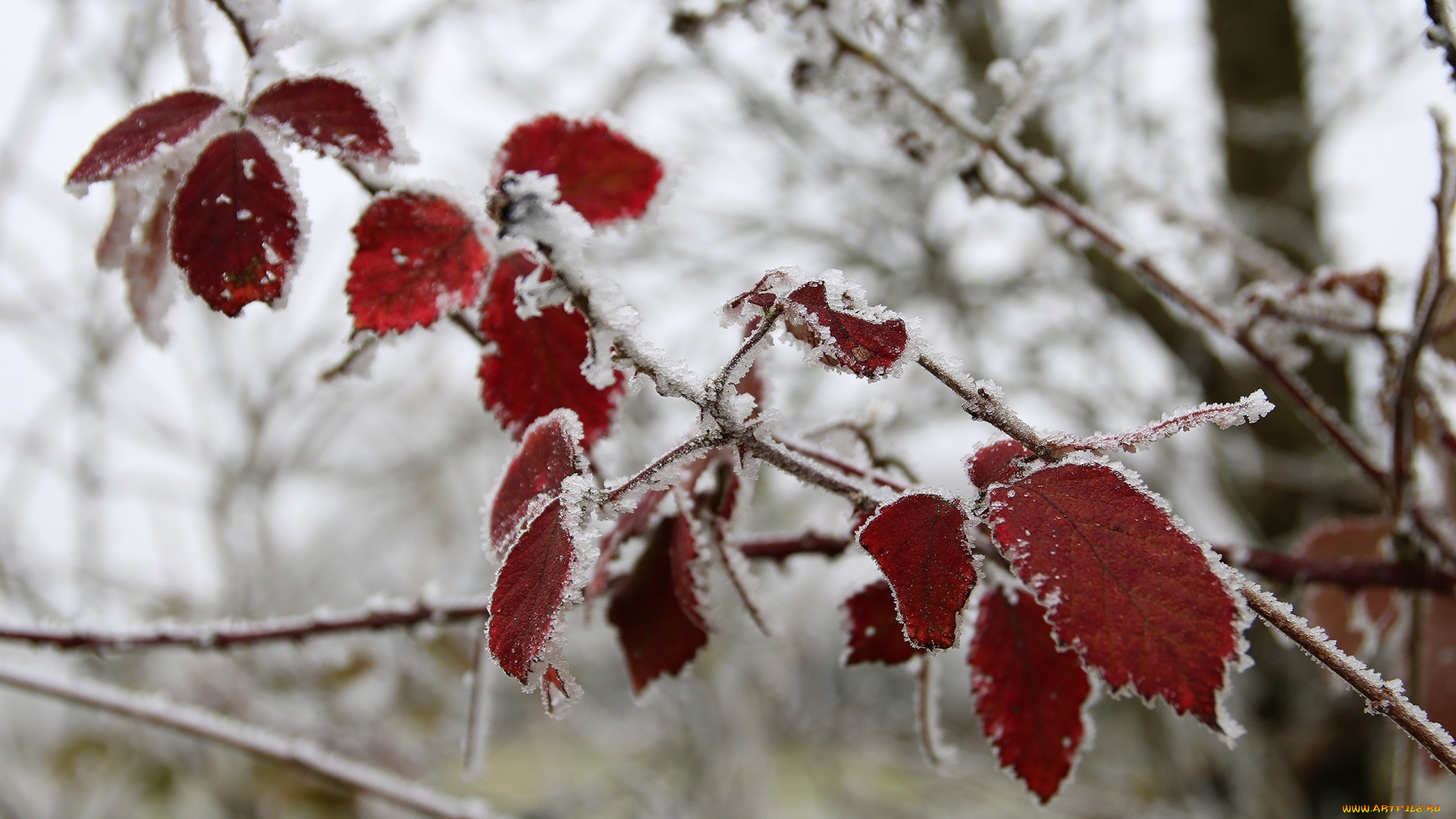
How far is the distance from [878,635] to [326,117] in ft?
1.19

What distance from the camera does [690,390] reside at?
0.97 ft

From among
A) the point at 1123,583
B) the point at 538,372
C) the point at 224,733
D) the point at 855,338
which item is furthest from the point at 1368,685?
the point at 224,733

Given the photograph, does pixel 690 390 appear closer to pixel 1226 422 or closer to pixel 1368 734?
pixel 1226 422

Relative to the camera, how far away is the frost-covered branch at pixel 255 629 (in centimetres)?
51

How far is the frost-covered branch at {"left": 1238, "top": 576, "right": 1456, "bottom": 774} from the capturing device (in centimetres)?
27

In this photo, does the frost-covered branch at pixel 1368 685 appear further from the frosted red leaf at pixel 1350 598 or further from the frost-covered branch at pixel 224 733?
the frost-covered branch at pixel 224 733

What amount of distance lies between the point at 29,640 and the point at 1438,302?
0.85 meters

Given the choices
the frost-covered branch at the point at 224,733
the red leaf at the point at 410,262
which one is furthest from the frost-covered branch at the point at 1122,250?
the frost-covered branch at the point at 224,733

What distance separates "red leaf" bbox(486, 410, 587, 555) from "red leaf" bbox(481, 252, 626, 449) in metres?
0.05

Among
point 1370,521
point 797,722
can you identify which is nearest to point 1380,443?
point 1370,521

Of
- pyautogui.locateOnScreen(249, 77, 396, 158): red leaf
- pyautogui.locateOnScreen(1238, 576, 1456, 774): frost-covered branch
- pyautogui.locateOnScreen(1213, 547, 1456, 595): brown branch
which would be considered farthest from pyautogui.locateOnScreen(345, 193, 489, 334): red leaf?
pyautogui.locateOnScreen(1213, 547, 1456, 595): brown branch

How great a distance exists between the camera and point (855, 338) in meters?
0.30

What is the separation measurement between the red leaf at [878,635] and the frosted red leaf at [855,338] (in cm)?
17

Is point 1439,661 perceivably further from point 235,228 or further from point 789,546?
point 235,228
